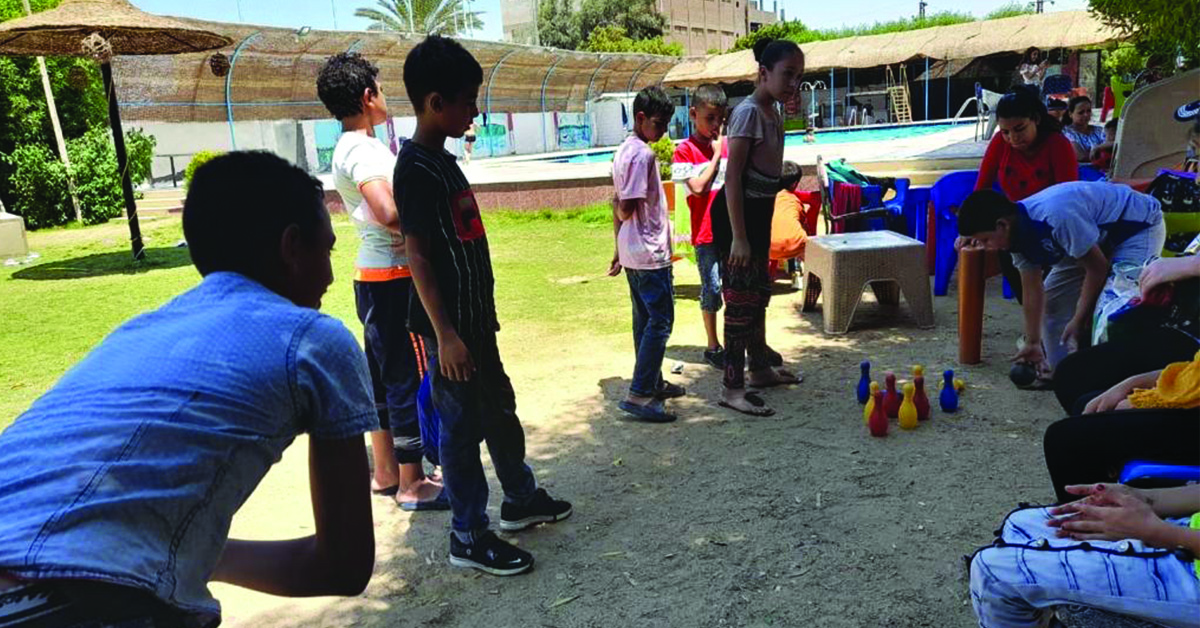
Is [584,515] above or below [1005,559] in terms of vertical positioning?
below

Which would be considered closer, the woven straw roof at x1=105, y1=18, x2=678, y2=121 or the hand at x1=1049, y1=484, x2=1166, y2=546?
the hand at x1=1049, y1=484, x2=1166, y2=546

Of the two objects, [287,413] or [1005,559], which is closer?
[287,413]

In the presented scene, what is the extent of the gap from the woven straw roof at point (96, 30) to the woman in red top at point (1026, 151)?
Result: 9.38 meters

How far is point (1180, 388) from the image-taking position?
233 centimetres

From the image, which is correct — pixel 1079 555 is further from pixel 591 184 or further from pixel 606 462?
pixel 591 184

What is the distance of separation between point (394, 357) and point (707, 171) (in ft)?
8.40

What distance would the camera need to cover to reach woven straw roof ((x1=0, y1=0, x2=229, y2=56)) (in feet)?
31.9

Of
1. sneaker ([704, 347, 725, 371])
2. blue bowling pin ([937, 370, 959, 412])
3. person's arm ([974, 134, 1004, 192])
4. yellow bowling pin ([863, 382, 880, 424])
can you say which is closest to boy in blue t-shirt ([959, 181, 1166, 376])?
blue bowling pin ([937, 370, 959, 412])

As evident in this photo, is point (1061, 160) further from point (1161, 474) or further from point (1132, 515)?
point (1132, 515)

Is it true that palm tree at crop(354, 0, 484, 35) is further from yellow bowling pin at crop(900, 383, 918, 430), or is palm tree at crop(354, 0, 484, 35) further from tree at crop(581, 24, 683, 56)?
yellow bowling pin at crop(900, 383, 918, 430)

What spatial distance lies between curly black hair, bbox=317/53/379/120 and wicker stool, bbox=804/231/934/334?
3.62 metres

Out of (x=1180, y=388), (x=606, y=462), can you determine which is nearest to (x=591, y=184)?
(x=606, y=462)

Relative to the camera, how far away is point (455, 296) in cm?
294

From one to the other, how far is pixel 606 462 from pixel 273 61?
18.9 metres
